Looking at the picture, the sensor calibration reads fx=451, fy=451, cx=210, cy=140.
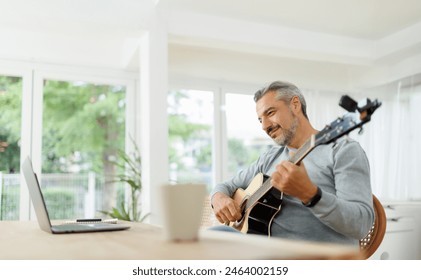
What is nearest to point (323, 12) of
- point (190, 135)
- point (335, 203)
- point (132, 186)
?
point (190, 135)

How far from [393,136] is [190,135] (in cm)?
196

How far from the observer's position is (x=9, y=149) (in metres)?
3.63

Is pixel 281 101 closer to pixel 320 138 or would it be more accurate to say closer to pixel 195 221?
pixel 320 138

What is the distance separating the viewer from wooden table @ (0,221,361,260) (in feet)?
1.78

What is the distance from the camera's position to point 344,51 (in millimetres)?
4254

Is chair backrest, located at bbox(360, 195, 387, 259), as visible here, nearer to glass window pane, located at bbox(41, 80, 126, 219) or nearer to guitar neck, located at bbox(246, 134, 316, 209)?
guitar neck, located at bbox(246, 134, 316, 209)

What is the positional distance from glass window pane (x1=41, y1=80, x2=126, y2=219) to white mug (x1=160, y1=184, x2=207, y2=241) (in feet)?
11.0

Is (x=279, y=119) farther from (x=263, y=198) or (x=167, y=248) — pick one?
(x=167, y=248)

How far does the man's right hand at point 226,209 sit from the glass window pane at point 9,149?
8.17 feet

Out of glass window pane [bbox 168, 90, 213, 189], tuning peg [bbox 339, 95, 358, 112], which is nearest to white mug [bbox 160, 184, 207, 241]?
tuning peg [bbox 339, 95, 358, 112]

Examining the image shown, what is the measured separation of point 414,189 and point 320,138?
11.2 ft

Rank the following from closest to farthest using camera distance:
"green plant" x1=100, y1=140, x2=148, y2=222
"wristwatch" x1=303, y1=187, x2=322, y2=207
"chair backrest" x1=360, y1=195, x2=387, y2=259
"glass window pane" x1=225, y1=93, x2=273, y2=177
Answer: "wristwatch" x1=303, y1=187, x2=322, y2=207 → "chair backrest" x1=360, y1=195, x2=387, y2=259 → "green plant" x1=100, y1=140, x2=148, y2=222 → "glass window pane" x1=225, y1=93, x2=273, y2=177

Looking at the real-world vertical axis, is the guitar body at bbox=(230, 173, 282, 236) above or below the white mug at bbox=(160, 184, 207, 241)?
below
